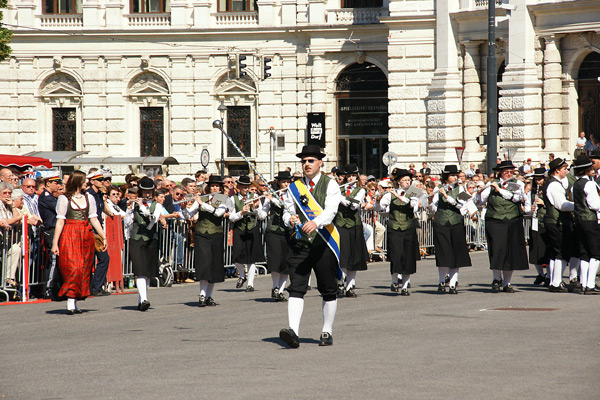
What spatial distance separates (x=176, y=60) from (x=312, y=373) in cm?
3603

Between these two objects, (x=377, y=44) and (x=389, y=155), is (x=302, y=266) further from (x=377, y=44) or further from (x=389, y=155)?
(x=377, y=44)

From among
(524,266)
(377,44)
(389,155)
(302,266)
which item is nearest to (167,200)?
(524,266)

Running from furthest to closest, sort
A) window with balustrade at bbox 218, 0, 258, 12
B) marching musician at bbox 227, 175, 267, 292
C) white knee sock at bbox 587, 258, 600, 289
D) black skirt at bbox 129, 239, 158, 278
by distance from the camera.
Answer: window with balustrade at bbox 218, 0, 258, 12
marching musician at bbox 227, 175, 267, 292
white knee sock at bbox 587, 258, 600, 289
black skirt at bbox 129, 239, 158, 278

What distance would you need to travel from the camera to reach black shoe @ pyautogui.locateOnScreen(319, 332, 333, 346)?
34.3ft

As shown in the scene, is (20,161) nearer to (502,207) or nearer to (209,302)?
(209,302)

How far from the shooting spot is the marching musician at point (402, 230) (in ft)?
51.1

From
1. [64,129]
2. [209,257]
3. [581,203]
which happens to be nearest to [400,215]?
[581,203]

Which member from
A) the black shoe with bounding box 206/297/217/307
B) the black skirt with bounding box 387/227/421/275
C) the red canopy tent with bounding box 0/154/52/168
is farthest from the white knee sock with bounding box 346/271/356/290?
the red canopy tent with bounding box 0/154/52/168

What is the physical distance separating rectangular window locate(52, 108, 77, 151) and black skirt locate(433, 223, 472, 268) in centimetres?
3119

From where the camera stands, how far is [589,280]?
607 inches

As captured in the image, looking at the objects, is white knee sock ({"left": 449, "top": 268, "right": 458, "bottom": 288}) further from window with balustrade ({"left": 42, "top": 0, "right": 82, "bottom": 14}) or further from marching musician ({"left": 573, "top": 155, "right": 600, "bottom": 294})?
window with balustrade ({"left": 42, "top": 0, "right": 82, "bottom": 14})

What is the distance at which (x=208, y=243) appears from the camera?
14.8 metres

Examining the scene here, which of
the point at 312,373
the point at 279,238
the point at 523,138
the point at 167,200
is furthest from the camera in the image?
the point at 523,138

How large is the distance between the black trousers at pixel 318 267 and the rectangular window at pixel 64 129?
35333 millimetres
